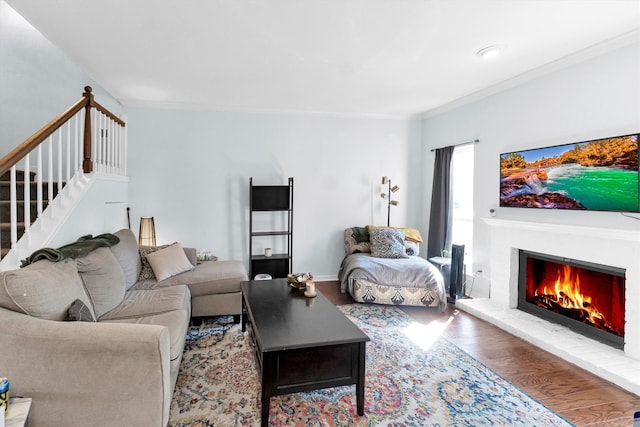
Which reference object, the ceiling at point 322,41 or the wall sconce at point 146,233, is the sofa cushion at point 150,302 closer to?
the wall sconce at point 146,233

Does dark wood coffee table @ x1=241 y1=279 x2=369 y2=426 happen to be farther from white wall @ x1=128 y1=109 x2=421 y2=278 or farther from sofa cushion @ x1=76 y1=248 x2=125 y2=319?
white wall @ x1=128 y1=109 x2=421 y2=278

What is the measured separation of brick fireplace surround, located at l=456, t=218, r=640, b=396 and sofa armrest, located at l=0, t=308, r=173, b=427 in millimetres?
2937

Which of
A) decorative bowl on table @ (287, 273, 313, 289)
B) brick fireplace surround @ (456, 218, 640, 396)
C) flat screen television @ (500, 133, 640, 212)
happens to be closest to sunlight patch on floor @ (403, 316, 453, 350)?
brick fireplace surround @ (456, 218, 640, 396)

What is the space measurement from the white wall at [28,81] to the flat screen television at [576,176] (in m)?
4.69

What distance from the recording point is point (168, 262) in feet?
11.3

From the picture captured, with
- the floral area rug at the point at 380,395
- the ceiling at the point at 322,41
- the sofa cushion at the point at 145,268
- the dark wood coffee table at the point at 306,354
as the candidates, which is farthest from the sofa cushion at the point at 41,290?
the ceiling at the point at 322,41

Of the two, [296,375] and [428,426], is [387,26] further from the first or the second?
[428,426]

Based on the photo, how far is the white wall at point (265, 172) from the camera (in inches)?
183

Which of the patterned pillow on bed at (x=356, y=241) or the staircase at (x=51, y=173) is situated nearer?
the staircase at (x=51, y=173)

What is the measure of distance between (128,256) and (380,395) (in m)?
2.45

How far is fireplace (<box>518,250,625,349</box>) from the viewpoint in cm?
282

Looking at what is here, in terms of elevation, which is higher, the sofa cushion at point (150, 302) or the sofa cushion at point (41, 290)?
the sofa cushion at point (41, 290)

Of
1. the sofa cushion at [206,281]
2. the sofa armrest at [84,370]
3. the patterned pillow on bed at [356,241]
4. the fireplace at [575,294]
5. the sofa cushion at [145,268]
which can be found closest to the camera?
the sofa armrest at [84,370]

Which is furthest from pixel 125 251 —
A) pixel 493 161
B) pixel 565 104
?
pixel 565 104
